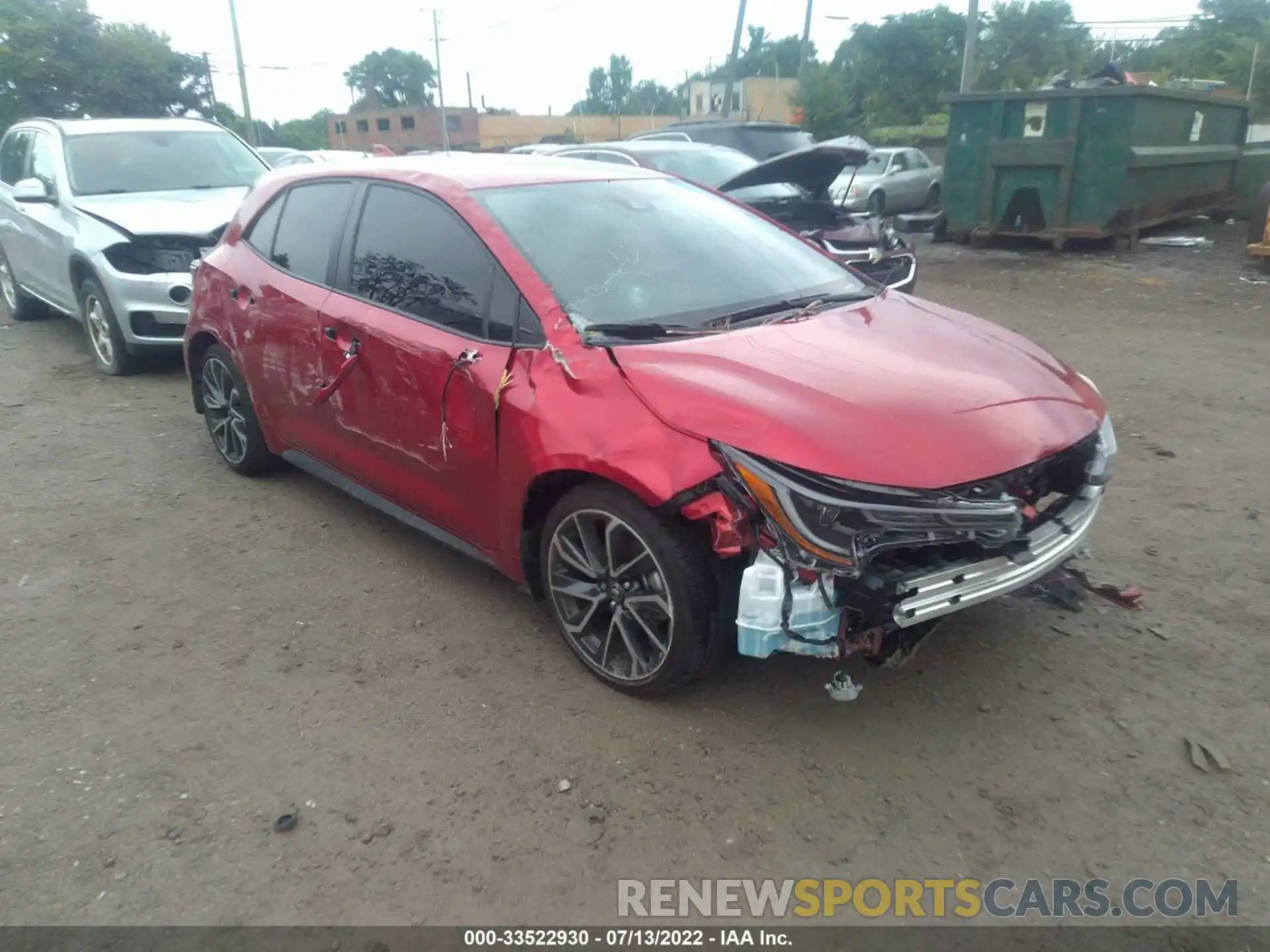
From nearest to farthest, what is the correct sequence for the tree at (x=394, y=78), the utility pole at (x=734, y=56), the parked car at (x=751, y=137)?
the parked car at (x=751, y=137) < the utility pole at (x=734, y=56) < the tree at (x=394, y=78)

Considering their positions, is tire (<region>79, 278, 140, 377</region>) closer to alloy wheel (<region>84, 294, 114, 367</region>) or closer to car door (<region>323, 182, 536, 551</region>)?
alloy wheel (<region>84, 294, 114, 367</region>)

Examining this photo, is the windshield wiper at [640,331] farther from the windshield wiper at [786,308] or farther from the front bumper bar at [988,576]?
the front bumper bar at [988,576]

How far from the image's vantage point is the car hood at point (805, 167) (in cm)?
721

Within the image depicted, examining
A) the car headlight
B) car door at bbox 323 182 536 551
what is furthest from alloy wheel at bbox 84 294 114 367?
the car headlight

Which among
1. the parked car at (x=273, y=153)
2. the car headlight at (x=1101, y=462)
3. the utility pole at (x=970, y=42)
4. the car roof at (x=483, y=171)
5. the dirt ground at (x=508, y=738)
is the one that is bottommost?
the dirt ground at (x=508, y=738)

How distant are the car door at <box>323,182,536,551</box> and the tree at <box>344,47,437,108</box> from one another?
85.8m

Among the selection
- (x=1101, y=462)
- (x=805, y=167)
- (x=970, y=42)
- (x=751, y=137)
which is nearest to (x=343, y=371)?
(x=1101, y=462)

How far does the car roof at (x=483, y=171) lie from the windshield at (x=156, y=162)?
4.05 m

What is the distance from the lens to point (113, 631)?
3811 mm

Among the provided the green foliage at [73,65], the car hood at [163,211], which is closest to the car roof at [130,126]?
the car hood at [163,211]

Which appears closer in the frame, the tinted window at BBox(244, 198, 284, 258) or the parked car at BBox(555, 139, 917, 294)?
the tinted window at BBox(244, 198, 284, 258)

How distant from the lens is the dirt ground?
2.57 m

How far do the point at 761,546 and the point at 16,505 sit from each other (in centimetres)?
433

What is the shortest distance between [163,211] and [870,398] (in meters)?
6.47
